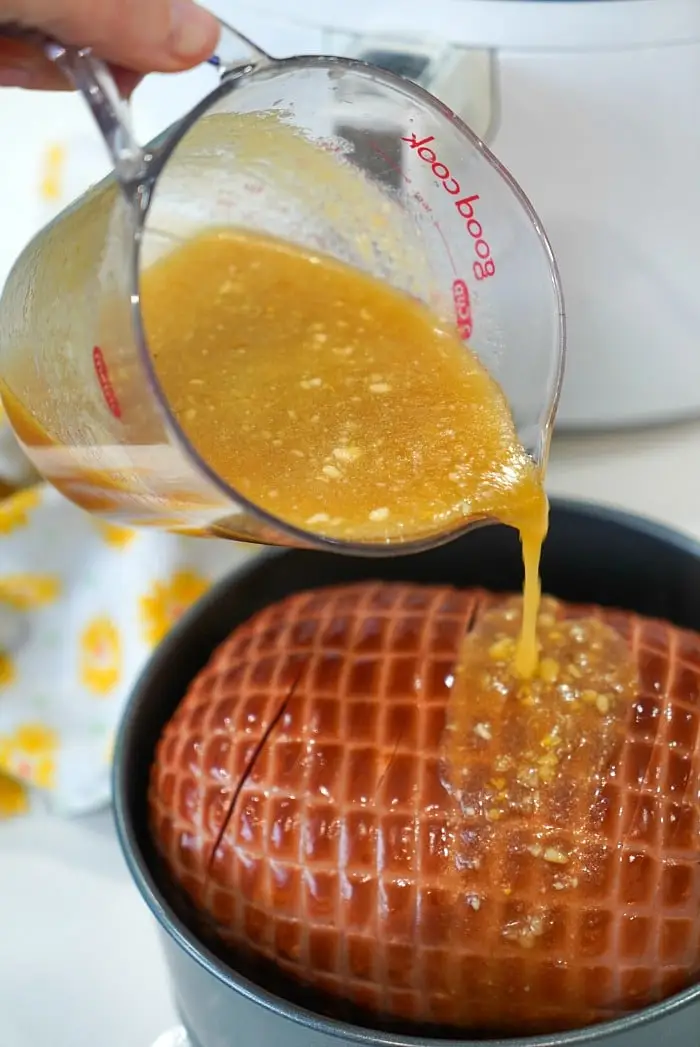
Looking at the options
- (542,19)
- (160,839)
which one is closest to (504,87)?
(542,19)

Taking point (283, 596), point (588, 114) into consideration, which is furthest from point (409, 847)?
point (588, 114)

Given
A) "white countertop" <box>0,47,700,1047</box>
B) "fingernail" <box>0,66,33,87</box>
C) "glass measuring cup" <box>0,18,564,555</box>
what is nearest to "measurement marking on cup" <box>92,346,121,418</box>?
"glass measuring cup" <box>0,18,564,555</box>

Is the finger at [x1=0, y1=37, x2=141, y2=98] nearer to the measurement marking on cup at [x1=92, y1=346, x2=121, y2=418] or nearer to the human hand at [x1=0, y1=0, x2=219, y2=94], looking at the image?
the human hand at [x1=0, y1=0, x2=219, y2=94]

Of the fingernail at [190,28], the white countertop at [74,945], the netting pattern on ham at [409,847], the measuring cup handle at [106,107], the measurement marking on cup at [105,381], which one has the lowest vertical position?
the white countertop at [74,945]

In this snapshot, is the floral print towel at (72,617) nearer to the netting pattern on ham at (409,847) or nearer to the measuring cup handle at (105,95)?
the netting pattern on ham at (409,847)

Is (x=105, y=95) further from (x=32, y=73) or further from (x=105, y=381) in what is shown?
(x=32, y=73)

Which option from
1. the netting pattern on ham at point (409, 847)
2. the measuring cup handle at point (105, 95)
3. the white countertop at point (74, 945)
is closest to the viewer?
the measuring cup handle at point (105, 95)

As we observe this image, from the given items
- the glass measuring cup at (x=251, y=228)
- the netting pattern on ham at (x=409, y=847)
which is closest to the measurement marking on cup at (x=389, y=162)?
the glass measuring cup at (x=251, y=228)
